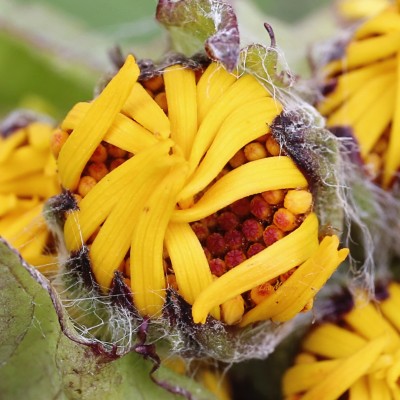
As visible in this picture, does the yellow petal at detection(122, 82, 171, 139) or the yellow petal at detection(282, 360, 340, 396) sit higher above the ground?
the yellow petal at detection(122, 82, 171, 139)

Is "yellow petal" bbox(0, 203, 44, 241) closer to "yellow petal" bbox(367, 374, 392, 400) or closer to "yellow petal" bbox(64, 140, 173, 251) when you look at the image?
"yellow petal" bbox(64, 140, 173, 251)

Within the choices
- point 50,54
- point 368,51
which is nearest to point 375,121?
point 368,51

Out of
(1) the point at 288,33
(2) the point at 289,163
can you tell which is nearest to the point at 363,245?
(2) the point at 289,163

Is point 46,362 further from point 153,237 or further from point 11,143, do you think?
point 11,143

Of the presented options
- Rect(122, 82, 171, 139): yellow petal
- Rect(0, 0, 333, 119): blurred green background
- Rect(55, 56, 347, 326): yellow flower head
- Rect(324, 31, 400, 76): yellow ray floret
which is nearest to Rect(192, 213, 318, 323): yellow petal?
Rect(55, 56, 347, 326): yellow flower head

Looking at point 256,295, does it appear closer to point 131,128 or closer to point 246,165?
point 246,165

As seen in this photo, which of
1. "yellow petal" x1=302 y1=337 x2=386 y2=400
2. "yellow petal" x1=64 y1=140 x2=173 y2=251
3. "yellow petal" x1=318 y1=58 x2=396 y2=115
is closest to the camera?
"yellow petal" x1=64 y1=140 x2=173 y2=251
